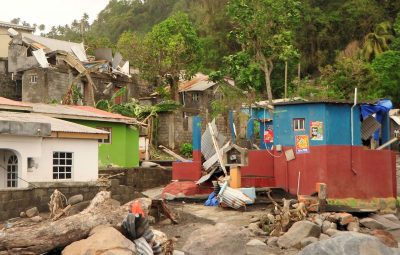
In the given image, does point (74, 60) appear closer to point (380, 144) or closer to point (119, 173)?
point (119, 173)

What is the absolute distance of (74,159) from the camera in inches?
910

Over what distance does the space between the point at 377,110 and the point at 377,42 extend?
77.6 feet

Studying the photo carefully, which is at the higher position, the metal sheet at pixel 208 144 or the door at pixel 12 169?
the metal sheet at pixel 208 144

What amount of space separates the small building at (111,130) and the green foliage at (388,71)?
61.8 ft

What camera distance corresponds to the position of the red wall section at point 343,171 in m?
23.8

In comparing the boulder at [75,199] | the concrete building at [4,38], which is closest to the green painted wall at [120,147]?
the boulder at [75,199]

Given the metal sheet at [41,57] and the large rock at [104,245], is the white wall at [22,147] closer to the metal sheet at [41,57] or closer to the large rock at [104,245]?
the large rock at [104,245]

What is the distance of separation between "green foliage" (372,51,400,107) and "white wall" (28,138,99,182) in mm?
25199

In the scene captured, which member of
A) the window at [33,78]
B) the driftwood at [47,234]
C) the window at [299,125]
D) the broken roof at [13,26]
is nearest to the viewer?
the driftwood at [47,234]

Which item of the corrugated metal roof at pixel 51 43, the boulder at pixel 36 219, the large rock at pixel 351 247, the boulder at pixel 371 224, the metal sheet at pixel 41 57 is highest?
the corrugated metal roof at pixel 51 43

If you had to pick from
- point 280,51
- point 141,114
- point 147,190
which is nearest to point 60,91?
point 141,114

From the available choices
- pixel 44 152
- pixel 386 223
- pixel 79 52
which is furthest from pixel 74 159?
pixel 79 52

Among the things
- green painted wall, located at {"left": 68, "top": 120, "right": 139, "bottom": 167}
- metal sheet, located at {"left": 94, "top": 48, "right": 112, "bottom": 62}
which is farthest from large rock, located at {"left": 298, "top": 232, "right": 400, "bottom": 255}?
metal sheet, located at {"left": 94, "top": 48, "right": 112, "bottom": 62}

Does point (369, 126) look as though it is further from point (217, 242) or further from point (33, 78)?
point (33, 78)
